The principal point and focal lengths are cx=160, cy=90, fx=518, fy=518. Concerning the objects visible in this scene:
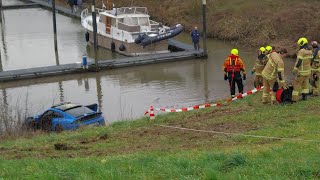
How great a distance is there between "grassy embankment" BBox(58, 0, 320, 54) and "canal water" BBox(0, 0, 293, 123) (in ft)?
4.43

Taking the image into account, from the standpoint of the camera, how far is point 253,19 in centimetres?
3234

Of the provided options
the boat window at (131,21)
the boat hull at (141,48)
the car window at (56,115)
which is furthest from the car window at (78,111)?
the boat window at (131,21)

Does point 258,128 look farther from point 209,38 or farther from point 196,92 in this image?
point 209,38

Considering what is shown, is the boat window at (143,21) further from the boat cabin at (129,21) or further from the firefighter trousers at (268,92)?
the firefighter trousers at (268,92)

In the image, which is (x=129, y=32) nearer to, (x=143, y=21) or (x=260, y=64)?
(x=143, y=21)

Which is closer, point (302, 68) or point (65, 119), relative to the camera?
point (302, 68)

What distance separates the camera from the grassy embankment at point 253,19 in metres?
29.6

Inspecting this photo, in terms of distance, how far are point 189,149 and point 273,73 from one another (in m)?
4.69

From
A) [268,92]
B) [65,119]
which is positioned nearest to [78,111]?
[65,119]

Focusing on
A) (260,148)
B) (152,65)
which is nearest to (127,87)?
(152,65)

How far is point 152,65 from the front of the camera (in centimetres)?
2614

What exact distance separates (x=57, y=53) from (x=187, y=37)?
9.19 metres

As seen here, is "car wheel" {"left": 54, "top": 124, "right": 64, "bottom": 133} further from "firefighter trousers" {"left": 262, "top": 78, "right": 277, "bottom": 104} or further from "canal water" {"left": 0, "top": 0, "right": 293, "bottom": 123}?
"firefighter trousers" {"left": 262, "top": 78, "right": 277, "bottom": 104}

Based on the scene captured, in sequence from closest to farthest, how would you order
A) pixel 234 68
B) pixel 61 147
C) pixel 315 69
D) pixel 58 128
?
pixel 61 147 < pixel 315 69 < pixel 58 128 < pixel 234 68
